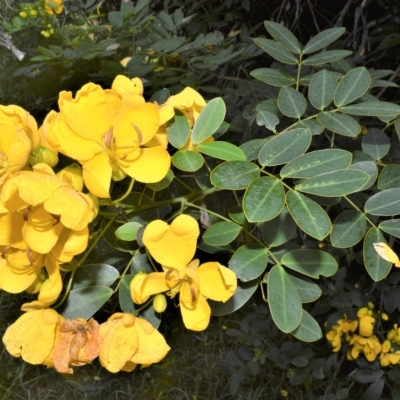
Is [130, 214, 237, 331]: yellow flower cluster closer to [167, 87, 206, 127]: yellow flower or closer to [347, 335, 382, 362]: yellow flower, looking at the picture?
[167, 87, 206, 127]: yellow flower

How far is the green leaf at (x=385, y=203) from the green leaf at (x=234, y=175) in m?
0.21

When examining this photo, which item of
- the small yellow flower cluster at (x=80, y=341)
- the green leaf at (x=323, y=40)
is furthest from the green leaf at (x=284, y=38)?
the small yellow flower cluster at (x=80, y=341)

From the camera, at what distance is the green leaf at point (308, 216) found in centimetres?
67

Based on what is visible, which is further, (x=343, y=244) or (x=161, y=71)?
(x=161, y=71)

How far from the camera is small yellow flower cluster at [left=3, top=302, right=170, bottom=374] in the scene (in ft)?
2.25

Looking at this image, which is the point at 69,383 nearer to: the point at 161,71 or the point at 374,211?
the point at 161,71

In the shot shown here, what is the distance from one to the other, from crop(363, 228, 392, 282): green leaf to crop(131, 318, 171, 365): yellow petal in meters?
0.29

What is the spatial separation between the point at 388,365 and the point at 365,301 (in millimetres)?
211

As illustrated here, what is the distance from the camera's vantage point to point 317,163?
73 cm

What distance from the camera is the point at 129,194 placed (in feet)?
2.54

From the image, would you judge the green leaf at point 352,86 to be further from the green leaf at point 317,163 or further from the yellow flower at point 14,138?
the yellow flower at point 14,138

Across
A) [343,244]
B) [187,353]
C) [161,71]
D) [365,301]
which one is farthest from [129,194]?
[187,353]

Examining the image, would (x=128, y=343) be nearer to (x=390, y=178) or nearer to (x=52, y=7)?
(x=390, y=178)

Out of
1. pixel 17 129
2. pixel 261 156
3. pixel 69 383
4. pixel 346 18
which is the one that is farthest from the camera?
pixel 69 383
